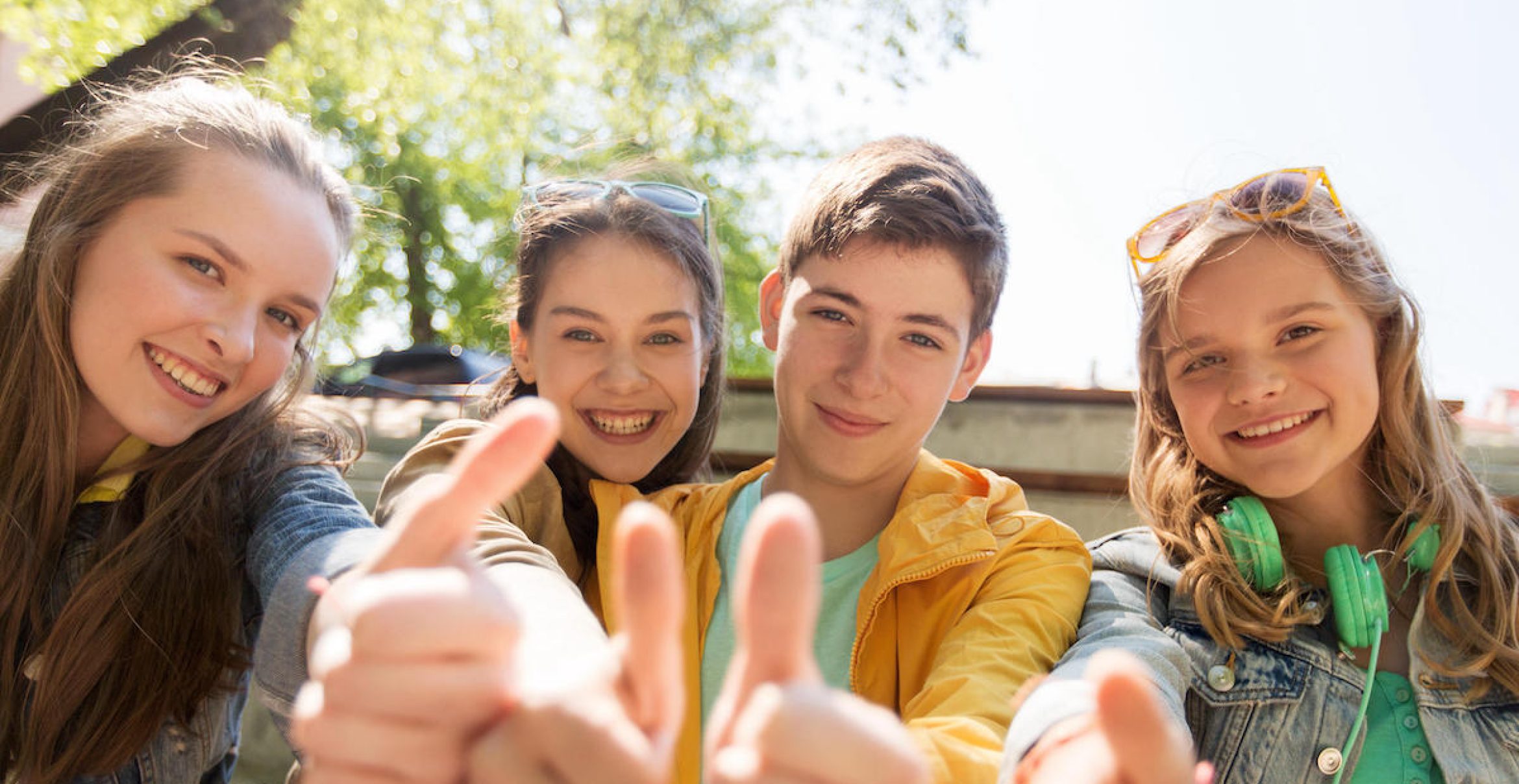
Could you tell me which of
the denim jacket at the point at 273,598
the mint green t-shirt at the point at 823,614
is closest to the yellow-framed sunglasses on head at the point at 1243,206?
the mint green t-shirt at the point at 823,614

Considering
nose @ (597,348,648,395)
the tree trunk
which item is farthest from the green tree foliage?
nose @ (597,348,648,395)

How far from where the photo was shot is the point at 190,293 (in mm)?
1905

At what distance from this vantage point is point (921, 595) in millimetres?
1836

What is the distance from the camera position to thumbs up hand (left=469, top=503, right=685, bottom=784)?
0.71 m

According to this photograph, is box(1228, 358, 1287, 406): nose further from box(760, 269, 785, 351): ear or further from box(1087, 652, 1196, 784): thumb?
box(1087, 652, 1196, 784): thumb

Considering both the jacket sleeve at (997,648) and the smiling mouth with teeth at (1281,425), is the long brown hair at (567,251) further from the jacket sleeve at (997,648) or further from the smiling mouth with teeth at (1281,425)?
the smiling mouth with teeth at (1281,425)

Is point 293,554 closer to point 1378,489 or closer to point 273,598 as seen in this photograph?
point 273,598

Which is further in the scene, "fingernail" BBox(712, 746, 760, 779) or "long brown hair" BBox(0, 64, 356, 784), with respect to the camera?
"long brown hair" BBox(0, 64, 356, 784)

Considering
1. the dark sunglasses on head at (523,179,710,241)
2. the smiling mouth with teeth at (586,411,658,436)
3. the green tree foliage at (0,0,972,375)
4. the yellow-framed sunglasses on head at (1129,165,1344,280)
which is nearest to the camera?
the yellow-framed sunglasses on head at (1129,165,1344,280)

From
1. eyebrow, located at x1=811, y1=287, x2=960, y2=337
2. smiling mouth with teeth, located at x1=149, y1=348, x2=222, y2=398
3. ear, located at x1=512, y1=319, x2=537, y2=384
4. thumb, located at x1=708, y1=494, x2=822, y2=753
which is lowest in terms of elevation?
ear, located at x1=512, y1=319, x2=537, y2=384

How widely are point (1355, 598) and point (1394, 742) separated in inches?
10.9

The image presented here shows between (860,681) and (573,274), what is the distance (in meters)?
1.09

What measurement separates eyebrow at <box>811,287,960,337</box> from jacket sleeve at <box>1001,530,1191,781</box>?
0.58 meters

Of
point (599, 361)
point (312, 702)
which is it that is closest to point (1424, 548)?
point (599, 361)
